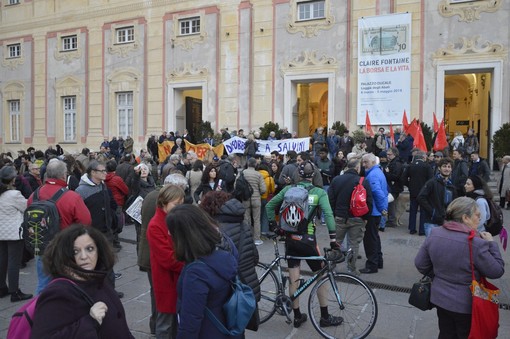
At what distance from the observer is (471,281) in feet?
11.5

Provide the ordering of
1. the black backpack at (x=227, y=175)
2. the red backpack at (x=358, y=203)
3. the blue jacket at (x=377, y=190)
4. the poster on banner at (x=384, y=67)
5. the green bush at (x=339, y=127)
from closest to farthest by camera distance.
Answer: the red backpack at (x=358, y=203) → the blue jacket at (x=377, y=190) → the black backpack at (x=227, y=175) → the poster on banner at (x=384, y=67) → the green bush at (x=339, y=127)

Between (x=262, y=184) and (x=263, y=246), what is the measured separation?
4.03 feet

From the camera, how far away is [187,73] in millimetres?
21672

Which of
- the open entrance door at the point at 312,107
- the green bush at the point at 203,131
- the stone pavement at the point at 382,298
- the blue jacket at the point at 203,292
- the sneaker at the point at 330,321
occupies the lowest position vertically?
the stone pavement at the point at 382,298

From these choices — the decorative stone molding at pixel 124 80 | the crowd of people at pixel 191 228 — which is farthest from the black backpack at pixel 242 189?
the decorative stone molding at pixel 124 80

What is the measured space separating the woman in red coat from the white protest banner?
458 inches

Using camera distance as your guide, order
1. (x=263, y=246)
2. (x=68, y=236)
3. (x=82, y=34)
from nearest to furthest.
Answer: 1. (x=68, y=236)
2. (x=263, y=246)
3. (x=82, y=34)

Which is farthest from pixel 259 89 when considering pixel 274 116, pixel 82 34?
→ pixel 82 34

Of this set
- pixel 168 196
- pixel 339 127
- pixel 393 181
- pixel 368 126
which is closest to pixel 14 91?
pixel 339 127

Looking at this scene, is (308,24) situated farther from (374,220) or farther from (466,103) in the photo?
(374,220)

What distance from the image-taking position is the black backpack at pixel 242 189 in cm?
888

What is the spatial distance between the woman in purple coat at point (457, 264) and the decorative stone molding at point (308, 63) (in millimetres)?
15797

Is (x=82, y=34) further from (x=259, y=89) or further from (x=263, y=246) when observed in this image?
(x=263, y=246)

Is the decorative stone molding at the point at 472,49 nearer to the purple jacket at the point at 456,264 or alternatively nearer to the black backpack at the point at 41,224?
the purple jacket at the point at 456,264
